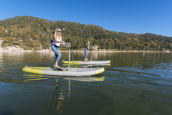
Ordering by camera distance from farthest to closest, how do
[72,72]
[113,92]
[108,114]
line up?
[72,72] → [113,92] → [108,114]

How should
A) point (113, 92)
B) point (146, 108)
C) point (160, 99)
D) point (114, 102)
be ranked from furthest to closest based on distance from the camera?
1. point (113, 92)
2. point (160, 99)
3. point (114, 102)
4. point (146, 108)

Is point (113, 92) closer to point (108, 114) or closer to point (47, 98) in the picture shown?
point (108, 114)

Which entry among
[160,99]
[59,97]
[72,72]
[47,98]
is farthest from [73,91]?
[160,99]

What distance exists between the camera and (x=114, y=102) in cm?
422

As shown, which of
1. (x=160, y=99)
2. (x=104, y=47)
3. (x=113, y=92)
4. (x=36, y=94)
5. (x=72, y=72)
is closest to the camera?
(x=160, y=99)

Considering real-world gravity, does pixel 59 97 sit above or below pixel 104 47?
below

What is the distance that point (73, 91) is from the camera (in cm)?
523

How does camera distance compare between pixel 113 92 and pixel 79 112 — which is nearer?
pixel 79 112

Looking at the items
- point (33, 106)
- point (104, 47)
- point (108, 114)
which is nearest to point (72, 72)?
point (33, 106)

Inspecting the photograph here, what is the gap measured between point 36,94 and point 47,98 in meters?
0.75

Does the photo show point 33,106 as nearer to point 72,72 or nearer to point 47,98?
point 47,98

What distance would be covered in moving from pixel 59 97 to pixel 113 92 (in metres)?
2.54

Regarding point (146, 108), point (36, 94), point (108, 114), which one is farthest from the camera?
point (36, 94)

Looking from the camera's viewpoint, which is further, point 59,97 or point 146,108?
point 59,97
